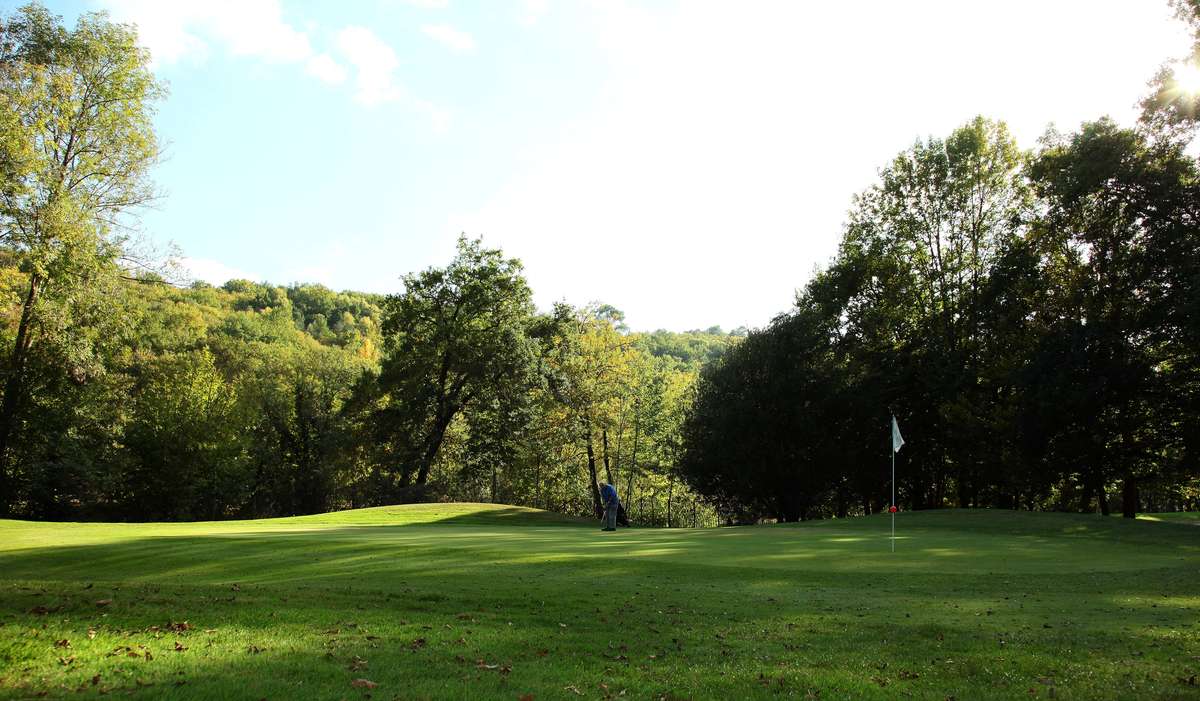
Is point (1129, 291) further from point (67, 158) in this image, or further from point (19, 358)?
point (19, 358)

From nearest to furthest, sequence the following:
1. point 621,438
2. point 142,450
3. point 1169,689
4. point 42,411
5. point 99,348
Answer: point 1169,689, point 99,348, point 42,411, point 142,450, point 621,438

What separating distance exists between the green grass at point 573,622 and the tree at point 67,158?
600 inches

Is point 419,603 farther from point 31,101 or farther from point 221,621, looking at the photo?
point 31,101

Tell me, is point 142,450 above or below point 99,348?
below

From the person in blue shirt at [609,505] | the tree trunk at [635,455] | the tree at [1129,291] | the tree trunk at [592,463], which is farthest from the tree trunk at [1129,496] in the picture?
the tree trunk at [635,455]

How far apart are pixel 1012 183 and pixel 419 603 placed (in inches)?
1751

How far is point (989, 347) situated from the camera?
133ft

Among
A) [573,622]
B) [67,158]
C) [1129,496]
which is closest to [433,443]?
[67,158]

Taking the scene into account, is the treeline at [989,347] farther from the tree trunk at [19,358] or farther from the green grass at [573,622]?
the tree trunk at [19,358]

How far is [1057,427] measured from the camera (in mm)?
34500

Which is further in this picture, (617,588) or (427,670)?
(617,588)

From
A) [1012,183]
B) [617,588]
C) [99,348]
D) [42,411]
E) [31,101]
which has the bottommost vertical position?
[617,588]

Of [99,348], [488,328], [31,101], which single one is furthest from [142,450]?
[31,101]

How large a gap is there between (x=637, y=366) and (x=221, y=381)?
120ft
